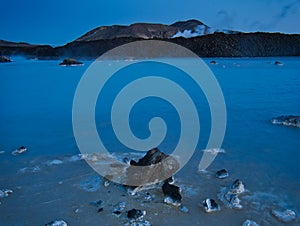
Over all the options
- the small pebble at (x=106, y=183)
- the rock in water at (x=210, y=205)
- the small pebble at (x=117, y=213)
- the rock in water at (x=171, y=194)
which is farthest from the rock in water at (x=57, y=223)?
the rock in water at (x=210, y=205)

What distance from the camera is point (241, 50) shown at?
32969 millimetres

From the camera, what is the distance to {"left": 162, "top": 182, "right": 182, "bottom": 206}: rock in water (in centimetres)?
214

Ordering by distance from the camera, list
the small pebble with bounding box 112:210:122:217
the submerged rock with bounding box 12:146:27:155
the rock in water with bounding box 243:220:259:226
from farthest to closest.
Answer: the submerged rock with bounding box 12:146:27:155, the small pebble with bounding box 112:210:122:217, the rock in water with bounding box 243:220:259:226

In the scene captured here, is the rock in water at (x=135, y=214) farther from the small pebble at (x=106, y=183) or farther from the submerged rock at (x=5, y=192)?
the submerged rock at (x=5, y=192)

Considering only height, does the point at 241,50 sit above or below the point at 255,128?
above

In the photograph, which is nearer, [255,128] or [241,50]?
[255,128]

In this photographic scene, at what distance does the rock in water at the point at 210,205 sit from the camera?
2039mm

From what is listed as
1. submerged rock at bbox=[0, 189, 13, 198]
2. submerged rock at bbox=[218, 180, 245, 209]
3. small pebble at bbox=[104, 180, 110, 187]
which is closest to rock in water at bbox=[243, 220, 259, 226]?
submerged rock at bbox=[218, 180, 245, 209]

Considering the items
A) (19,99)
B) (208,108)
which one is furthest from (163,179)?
(19,99)

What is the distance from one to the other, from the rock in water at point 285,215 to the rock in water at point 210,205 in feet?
1.33

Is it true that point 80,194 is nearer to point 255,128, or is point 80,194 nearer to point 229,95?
point 255,128

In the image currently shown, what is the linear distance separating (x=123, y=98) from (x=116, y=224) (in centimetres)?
505

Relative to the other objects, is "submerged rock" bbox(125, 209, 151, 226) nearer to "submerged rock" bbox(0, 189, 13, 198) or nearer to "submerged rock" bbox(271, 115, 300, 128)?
"submerged rock" bbox(0, 189, 13, 198)

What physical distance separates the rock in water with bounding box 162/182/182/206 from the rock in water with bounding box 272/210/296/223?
2.30 feet
